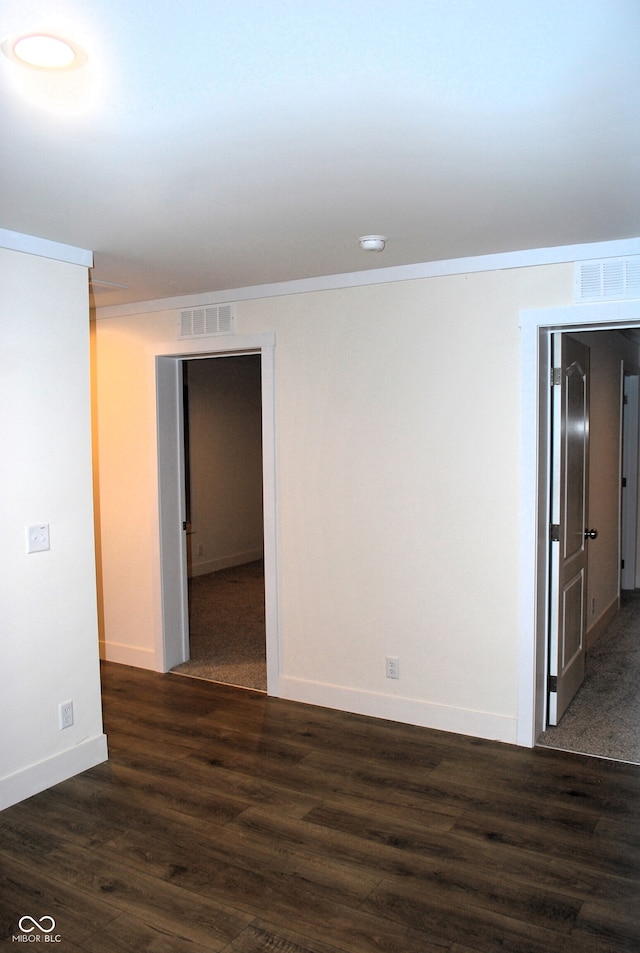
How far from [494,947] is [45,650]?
215 centimetres

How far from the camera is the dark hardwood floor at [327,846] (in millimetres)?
2336

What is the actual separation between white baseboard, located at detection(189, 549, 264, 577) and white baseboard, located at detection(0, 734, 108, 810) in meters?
4.25

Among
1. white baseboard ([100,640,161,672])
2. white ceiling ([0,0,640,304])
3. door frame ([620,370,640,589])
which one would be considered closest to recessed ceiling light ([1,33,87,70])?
white ceiling ([0,0,640,304])

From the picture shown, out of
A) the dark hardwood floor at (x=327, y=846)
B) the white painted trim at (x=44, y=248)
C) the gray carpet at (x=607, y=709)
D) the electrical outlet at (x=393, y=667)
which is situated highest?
the white painted trim at (x=44, y=248)

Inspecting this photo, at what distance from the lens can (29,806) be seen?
10.3 ft

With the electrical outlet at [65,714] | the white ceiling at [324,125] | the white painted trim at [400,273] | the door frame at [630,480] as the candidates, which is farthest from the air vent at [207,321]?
the door frame at [630,480]

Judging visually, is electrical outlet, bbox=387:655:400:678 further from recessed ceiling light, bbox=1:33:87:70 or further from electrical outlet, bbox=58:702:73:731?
recessed ceiling light, bbox=1:33:87:70

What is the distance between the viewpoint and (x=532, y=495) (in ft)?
11.8

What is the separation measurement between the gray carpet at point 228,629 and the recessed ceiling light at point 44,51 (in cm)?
356

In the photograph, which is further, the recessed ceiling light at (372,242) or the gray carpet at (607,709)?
the gray carpet at (607,709)

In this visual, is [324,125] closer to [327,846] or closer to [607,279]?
[607,279]

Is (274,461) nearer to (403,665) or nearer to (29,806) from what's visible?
(403,665)

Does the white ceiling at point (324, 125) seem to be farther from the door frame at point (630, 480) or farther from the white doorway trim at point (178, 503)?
the door frame at point (630, 480)

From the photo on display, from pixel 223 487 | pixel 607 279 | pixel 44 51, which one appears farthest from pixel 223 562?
pixel 44 51
